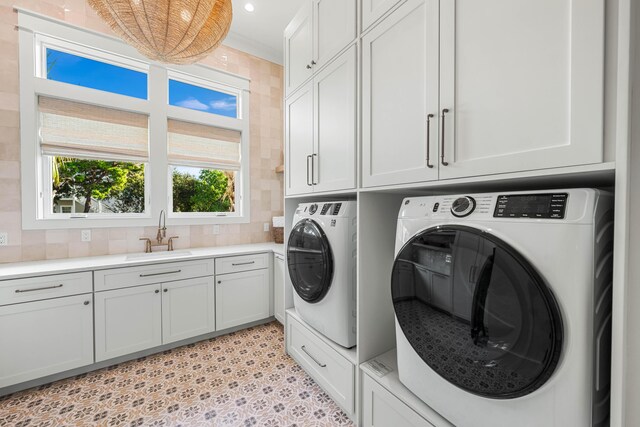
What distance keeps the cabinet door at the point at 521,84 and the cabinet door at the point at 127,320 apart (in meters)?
2.41

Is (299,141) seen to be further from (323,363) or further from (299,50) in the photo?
(323,363)

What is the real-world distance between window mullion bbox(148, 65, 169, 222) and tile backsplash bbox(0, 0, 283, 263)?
1.09 ft

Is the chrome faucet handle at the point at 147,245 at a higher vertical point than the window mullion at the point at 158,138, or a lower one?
lower

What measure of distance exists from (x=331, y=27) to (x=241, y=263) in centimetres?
211

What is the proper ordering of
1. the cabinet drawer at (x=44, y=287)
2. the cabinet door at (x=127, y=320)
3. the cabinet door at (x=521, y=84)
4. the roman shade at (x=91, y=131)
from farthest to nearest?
the roman shade at (x=91, y=131)
the cabinet door at (x=127, y=320)
the cabinet drawer at (x=44, y=287)
the cabinet door at (x=521, y=84)

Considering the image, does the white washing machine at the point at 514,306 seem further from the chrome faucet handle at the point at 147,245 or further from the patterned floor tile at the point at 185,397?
the chrome faucet handle at the point at 147,245

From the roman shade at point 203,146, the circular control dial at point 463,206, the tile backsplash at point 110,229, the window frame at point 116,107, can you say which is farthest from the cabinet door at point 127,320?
the circular control dial at point 463,206

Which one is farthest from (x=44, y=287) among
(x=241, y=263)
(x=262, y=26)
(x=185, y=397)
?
(x=262, y=26)

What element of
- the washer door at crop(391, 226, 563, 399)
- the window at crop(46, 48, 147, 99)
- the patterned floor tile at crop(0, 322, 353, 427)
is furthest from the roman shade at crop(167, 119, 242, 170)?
the washer door at crop(391, 226, 563, 399)

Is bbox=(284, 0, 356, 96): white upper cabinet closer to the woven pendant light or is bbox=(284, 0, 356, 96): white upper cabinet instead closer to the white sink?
the woven pendant light

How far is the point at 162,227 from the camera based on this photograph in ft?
8.99

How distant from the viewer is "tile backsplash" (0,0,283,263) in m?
2.11

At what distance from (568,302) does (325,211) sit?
48.0 inches

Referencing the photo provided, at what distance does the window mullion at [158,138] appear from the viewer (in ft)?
8.83
